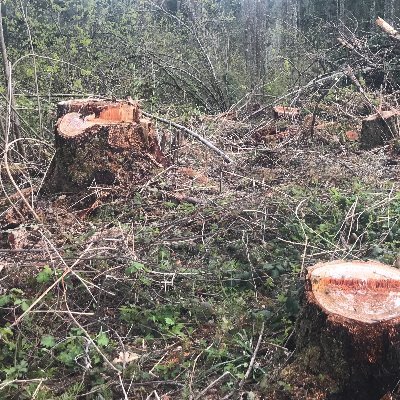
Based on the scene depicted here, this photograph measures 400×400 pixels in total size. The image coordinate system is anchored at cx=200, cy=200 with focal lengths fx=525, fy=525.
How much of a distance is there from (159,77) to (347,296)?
28.7 ft

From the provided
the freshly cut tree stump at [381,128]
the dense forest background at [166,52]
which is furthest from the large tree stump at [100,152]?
the freshly cut tree stump at [381,128]

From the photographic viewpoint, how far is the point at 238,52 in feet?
46.2

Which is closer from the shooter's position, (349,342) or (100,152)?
(349,342)

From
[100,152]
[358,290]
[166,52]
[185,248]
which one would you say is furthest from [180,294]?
[166,52]

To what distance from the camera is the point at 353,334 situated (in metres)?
2.24

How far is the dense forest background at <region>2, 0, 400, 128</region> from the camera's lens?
902 cm

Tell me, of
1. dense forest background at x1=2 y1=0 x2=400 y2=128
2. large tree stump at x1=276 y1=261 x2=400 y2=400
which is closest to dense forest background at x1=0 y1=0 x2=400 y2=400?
large tree stump at x1=276 y1=261 x2=400 y2=400

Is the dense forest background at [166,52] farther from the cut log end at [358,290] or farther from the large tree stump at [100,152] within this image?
the cut log end at [358,290]

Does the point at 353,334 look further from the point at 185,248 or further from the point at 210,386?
the point at 185,248

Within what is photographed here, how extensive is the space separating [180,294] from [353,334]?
49.2 inches

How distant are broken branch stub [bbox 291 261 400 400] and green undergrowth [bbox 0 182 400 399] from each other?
10.2 inches

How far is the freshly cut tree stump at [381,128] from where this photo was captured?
6.61 m

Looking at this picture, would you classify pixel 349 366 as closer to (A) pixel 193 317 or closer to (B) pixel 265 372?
(B) pixel 265 372

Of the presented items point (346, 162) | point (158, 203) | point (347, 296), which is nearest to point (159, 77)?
point (346, 162)
